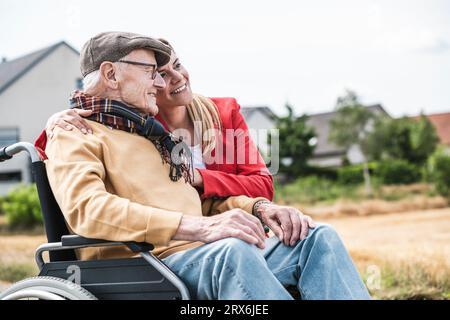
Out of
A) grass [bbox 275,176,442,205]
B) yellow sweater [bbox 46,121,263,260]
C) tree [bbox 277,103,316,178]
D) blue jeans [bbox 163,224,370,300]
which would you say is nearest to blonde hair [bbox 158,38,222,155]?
yellow sweater [bbox 46,121,263,260]

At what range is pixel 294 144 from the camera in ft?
65.2

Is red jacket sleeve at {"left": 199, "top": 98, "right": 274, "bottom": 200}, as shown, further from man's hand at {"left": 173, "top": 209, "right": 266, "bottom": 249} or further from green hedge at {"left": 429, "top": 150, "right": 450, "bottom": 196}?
green hedge at {"left": 429, "top": 150, "right": 450, "bottom": 196}

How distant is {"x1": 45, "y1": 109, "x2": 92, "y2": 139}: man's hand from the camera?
6.08ft

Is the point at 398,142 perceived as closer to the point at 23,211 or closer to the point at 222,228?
the point at 23,211

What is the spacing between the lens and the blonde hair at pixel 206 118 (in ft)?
7.30

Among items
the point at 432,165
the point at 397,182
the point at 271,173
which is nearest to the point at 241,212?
the point at 271,173

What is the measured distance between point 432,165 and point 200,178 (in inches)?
442

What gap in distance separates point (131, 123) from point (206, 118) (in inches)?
16.6

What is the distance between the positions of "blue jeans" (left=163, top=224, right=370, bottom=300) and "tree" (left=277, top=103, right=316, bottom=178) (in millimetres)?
17466

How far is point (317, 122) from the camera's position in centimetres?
2714

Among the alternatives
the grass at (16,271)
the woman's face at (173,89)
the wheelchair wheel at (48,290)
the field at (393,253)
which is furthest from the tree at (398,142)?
the wheelchair wheel at (48,290)

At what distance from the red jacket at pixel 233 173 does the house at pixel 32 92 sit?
18.0 ft

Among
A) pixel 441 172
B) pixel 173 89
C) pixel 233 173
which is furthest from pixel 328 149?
pixel 173 89

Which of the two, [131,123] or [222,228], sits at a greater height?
[131,123]
